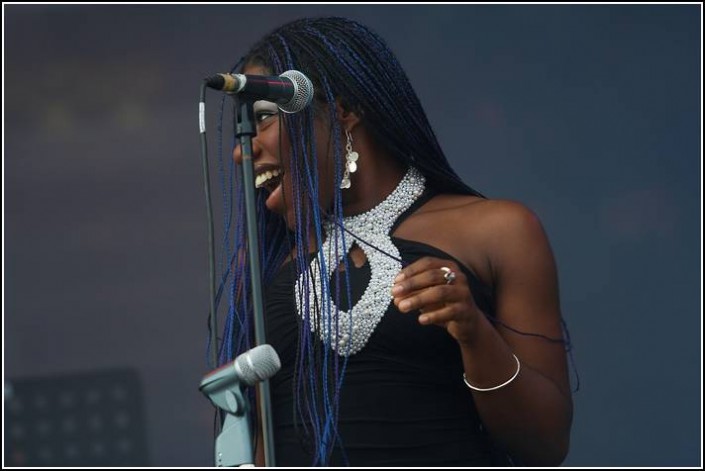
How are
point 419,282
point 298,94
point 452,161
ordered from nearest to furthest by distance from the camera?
point 419,282 → point 298,94 → point 452,161

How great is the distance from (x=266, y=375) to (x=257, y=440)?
0.63 metres

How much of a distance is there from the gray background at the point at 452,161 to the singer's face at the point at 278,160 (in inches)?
71.8

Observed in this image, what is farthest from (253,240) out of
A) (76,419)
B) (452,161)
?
(76,419)

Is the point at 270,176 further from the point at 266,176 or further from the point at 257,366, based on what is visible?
the point at 257,366

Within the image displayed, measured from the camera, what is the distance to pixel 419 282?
1859 millimetres

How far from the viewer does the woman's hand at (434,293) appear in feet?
6.08

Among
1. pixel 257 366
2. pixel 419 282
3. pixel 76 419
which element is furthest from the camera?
pixel 76 419

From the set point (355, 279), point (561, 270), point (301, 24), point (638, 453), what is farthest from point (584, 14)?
point (355, 279)

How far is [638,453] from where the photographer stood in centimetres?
401

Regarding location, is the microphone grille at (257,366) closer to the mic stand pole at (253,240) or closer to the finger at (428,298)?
the mic stand pole at (253,240)

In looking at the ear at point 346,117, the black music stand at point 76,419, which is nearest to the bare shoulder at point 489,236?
the ear at point 346,117

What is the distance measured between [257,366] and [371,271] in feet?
2.06

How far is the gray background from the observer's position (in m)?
4.09

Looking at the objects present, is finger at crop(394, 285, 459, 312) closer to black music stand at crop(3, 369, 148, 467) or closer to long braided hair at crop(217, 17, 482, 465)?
long braided hair at crop(217, 17, 482, 465)
